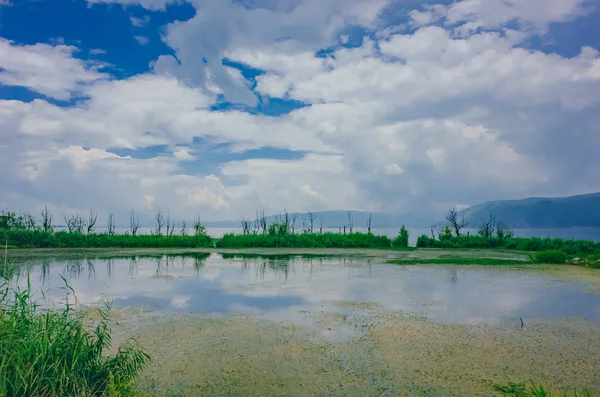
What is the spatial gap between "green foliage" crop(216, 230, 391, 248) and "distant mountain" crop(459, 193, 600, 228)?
2674 inches

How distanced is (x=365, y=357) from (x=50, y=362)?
3.84 meters

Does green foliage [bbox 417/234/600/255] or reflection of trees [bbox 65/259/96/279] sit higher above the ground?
green foliage [bbox 417/234/600/255]

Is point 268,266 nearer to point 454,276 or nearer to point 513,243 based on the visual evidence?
point 454,276

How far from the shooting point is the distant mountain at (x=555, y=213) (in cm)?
9194

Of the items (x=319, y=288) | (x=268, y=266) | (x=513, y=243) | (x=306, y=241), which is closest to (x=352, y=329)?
(x=319, y=288)

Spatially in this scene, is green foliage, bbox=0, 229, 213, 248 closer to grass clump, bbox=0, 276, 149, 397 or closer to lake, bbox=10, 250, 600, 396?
lake, bbox=10, 250, 600, 396

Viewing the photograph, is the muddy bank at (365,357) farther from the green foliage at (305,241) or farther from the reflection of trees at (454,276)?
the green foliage at (305,241)

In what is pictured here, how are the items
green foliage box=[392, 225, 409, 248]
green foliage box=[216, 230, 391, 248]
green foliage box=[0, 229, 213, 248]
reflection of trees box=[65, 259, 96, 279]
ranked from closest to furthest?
reflection of trees box=[65, 259, 96, 279] → green foliage box=[0, 229, 213, 248] → green foliage box=[392, 225, 409, 248] → green foliage box=[216, 230, 391, 248]

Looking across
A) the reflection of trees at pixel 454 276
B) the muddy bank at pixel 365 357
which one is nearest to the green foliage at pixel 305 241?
the reflection of trees at pixel 454 276

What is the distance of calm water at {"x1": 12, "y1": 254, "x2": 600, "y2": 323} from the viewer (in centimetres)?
898

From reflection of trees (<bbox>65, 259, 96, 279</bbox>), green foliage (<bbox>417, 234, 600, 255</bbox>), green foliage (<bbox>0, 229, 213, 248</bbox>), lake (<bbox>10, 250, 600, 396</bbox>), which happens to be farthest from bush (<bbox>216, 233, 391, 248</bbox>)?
lake (<bbox>10, 250, 600, 396</bbox>)

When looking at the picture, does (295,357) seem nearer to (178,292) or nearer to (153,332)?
(153,332)

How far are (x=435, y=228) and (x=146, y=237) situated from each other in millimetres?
21978

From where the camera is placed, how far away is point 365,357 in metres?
5.79
